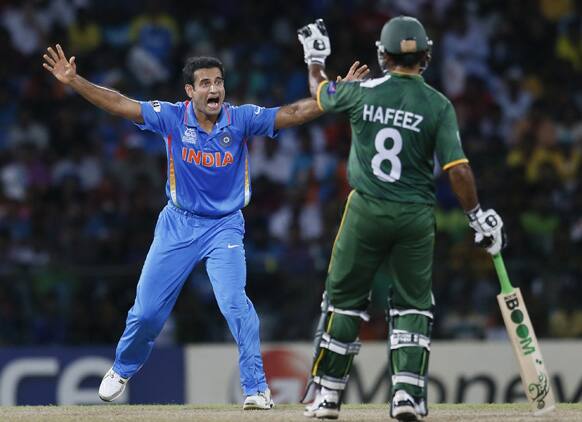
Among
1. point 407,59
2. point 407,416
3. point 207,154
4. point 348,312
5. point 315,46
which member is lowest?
point 407,416

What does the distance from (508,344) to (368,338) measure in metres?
1.37

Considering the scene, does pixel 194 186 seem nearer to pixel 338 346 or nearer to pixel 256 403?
pixel 256 403

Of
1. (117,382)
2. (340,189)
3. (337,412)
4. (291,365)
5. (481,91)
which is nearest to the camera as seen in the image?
(337,412)

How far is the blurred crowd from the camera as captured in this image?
533 inches

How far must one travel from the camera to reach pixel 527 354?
8.54 m

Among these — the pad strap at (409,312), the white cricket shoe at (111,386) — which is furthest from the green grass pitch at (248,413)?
the pad strap at (409,312)

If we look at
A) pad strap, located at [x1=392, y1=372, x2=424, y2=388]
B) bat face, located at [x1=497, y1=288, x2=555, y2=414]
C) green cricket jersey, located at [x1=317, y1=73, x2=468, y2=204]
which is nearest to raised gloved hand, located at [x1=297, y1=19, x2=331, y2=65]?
green cricket jersey, located at [x1=317, y1=73, x2=468, y2=204]

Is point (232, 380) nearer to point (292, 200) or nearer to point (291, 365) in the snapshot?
point (291, 365)

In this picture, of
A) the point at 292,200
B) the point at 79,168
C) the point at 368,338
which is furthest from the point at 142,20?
the point at 368,338

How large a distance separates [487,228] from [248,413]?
77.4 inches

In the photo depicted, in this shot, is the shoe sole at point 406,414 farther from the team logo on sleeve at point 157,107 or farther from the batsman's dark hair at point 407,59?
the team logo on sleeve at point 157,107

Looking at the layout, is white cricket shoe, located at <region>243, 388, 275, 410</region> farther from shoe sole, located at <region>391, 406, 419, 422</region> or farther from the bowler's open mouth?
the bowler's open mouth

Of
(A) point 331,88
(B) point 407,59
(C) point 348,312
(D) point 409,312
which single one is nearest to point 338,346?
(C) point 348,312

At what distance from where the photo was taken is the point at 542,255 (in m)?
14.1
